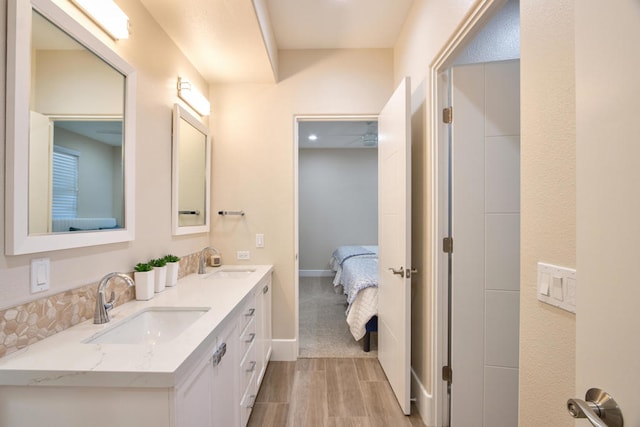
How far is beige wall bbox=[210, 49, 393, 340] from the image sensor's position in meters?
2.65

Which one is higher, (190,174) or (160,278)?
(190,174)

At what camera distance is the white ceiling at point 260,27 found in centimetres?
172

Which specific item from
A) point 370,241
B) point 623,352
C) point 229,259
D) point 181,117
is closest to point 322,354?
point 229,259

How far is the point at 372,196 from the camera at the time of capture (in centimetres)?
606

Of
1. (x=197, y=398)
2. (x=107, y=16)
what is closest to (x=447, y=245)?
(x=197, y=398)

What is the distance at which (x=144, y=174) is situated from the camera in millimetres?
1666

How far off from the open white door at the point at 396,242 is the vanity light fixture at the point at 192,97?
1.47 metres

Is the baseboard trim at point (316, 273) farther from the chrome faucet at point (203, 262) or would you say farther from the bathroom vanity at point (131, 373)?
the bathroom vanity at point (131, 373)

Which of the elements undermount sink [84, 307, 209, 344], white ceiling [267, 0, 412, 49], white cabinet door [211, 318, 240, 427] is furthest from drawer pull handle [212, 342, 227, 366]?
white ceiling [267, 0, 412, 49]

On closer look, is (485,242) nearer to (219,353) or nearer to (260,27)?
(219,353)

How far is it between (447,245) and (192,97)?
2080mm

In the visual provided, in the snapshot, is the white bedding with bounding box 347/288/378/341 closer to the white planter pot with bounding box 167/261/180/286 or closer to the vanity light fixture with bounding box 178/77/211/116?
the white planter pot with bounding box 167/261/180/286

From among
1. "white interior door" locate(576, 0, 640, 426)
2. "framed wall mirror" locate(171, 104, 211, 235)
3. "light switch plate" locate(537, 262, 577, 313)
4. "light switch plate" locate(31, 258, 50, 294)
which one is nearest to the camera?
"white interior door" locate(576, 0, 640, 426)

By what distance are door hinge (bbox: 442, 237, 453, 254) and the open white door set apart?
8.6 inches
